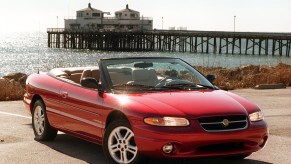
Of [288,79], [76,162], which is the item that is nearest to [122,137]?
[76,162]

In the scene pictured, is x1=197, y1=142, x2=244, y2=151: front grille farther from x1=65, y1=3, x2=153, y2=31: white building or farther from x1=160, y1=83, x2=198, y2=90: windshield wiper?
x1=65, y1=3, x2=153, y2=31: white building

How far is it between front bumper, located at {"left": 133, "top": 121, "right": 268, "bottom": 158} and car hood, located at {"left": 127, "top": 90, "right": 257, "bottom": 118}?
182 millimetres

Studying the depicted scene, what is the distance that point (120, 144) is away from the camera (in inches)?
265

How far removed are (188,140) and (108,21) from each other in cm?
11835

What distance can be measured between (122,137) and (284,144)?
2966 millimetres

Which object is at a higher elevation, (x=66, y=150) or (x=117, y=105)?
(x=117, y=105)

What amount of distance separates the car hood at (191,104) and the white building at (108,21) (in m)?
111

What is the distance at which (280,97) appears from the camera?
16109mm

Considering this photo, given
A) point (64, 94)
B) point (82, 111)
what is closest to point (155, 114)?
point (82, 111)

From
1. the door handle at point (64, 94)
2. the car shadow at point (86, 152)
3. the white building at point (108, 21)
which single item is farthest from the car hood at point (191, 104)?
the white building at point (108, 21)

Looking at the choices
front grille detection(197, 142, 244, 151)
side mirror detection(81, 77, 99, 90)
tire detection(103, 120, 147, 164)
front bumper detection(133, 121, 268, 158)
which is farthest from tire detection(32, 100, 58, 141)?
front grille detection(197, 142, 244, 151)

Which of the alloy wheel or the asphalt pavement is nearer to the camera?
the alloy wheel

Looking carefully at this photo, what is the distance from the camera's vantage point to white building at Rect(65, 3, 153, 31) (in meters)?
121

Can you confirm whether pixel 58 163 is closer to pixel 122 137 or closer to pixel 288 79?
pixel 122 137
